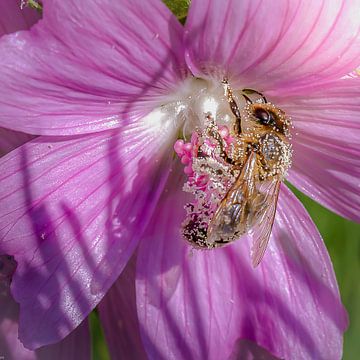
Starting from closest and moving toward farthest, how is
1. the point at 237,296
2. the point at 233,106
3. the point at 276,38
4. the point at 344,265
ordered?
1. the point at 276,38
2. the point at 233,106
3. the point at 237,296
4. the point at 344,265

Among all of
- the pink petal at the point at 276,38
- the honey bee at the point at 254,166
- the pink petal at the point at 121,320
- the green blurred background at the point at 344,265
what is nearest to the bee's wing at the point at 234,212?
the honey bee at the point at 254,166

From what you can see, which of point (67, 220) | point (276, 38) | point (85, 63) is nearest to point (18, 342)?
Answer: point (67, 220)

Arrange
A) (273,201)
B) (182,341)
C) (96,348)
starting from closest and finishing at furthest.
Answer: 1. (273,201)
2. (182,341)
3. (96,348)

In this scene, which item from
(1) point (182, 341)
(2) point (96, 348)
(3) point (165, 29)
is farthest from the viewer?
(2) point (96, 348)

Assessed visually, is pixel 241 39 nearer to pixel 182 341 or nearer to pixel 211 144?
pixel 211 144

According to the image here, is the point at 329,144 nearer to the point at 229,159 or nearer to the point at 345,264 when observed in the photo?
the point at 229,159

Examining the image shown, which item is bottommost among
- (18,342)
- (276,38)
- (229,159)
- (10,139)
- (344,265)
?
(18,342)

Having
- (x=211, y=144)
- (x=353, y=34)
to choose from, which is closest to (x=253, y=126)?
(x=211, y=144)
